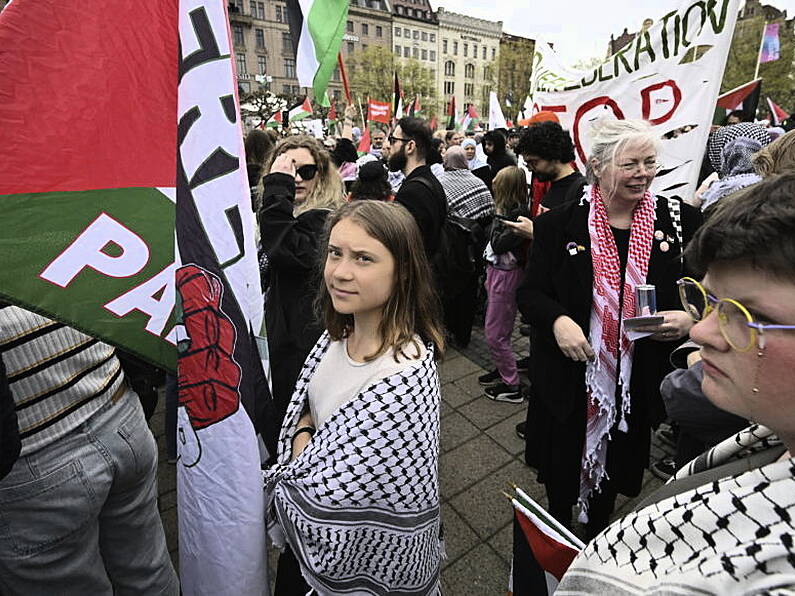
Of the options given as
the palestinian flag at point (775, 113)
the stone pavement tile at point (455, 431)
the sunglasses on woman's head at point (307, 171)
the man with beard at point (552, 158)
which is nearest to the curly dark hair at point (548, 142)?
the man with beard at point (552, 158)

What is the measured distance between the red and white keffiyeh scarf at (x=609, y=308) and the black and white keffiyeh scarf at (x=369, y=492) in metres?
0.92

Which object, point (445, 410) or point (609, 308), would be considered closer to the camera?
point (609, 308)

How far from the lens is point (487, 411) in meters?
3.58

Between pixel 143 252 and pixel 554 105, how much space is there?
10.0 ft

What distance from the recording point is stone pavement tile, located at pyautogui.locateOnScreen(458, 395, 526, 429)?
3443 millimetres

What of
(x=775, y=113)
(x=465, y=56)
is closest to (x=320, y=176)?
(x=775, y=113)

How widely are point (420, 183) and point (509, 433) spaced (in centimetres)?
193

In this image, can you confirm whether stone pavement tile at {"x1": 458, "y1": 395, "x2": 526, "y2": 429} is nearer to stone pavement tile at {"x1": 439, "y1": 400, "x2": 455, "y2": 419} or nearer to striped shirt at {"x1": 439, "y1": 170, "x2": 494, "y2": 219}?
stone pavement tile at {"x1": 439, "y1": 400, "x2": 455, "y2": 419}

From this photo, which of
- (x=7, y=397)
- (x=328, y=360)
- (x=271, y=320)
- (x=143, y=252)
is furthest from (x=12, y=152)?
(x=271, y=320)

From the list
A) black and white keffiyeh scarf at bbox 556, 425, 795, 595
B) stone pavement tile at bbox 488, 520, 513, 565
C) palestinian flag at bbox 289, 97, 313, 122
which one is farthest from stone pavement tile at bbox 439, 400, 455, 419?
palestinian flag at bbox 289, 97, 313, 122

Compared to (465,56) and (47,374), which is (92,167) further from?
(465,56)

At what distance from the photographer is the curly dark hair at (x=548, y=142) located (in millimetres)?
3094

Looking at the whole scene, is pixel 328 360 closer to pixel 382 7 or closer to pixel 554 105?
pixel 554 105

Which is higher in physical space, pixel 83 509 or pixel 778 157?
pixel 778 157
